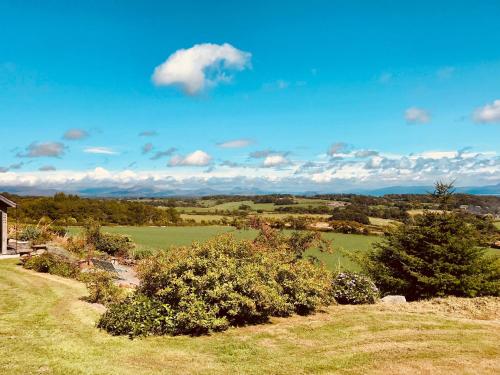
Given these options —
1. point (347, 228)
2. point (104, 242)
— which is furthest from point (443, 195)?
point (347, 228)

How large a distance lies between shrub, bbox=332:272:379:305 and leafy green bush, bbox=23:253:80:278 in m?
11.7

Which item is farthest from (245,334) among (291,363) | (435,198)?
(435,198)

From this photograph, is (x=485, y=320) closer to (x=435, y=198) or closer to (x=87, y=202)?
(x=435, y=198)

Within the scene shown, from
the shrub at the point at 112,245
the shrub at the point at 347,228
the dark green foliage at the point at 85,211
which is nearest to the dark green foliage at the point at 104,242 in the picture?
the shrub at the point at 112,245

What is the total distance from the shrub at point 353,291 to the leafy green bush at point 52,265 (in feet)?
38.4

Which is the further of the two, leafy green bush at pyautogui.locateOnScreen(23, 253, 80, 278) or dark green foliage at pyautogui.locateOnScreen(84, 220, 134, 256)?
dark green foliage at pyautogui.locateOnScreen(84, 220, 134, 256)

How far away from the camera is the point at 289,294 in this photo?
1351 cm

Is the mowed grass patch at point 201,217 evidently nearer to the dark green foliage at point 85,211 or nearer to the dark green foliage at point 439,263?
the dark green foliage at point 85,211

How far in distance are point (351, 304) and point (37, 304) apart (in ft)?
35.7

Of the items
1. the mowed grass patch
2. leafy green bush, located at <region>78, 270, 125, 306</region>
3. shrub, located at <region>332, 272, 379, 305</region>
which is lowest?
the mowed grass patch

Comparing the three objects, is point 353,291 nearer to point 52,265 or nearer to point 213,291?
point 213,291

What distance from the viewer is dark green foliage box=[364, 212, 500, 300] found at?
17.3 metres

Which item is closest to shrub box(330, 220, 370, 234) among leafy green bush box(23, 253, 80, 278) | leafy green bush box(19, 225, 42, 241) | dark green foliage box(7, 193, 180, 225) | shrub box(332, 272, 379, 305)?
leafy green bush box(19, 225, 42, 241)

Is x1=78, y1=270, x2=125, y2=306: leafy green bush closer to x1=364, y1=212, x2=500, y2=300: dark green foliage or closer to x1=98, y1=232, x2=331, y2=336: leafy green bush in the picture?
x1=98, y1=232, x2=331, y2=336: leafy green bush
